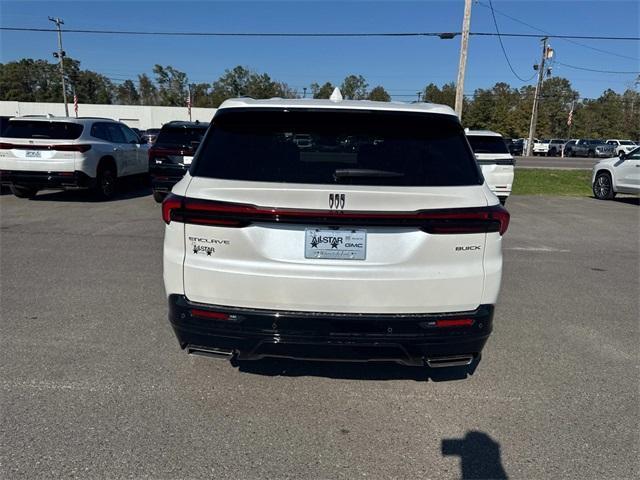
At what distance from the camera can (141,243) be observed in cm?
724

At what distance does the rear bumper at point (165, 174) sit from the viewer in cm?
1009

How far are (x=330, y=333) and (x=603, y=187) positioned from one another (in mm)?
14955

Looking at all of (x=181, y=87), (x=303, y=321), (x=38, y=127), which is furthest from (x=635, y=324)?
(x=181, y=87)

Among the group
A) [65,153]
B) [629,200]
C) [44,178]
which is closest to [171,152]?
[65,153]

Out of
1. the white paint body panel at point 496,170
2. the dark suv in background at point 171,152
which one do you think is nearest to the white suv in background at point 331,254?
the dark suv in background at point 171,152

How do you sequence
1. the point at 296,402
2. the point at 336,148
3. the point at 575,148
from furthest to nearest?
the point at 575,148 < the point at 296,402 < the point at 336,148

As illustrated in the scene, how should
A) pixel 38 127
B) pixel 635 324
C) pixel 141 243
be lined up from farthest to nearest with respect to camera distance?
pixel 38 127 → pixel 141 243 → pixel 635 324

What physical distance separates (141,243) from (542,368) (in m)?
5.89

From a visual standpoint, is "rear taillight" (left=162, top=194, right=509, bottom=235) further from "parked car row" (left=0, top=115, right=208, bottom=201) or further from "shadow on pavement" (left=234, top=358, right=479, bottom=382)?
"parked car row" (left=0, top=115, right=208, bottom=201)

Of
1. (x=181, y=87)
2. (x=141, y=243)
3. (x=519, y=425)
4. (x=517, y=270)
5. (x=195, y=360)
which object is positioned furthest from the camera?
(x=181, y=87)

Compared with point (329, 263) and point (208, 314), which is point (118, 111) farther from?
A: point (329, 263)

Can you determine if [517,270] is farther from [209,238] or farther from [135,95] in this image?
[135,95]

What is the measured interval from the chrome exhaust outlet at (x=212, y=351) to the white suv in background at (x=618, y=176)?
46.5 feet

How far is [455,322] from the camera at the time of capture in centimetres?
263
